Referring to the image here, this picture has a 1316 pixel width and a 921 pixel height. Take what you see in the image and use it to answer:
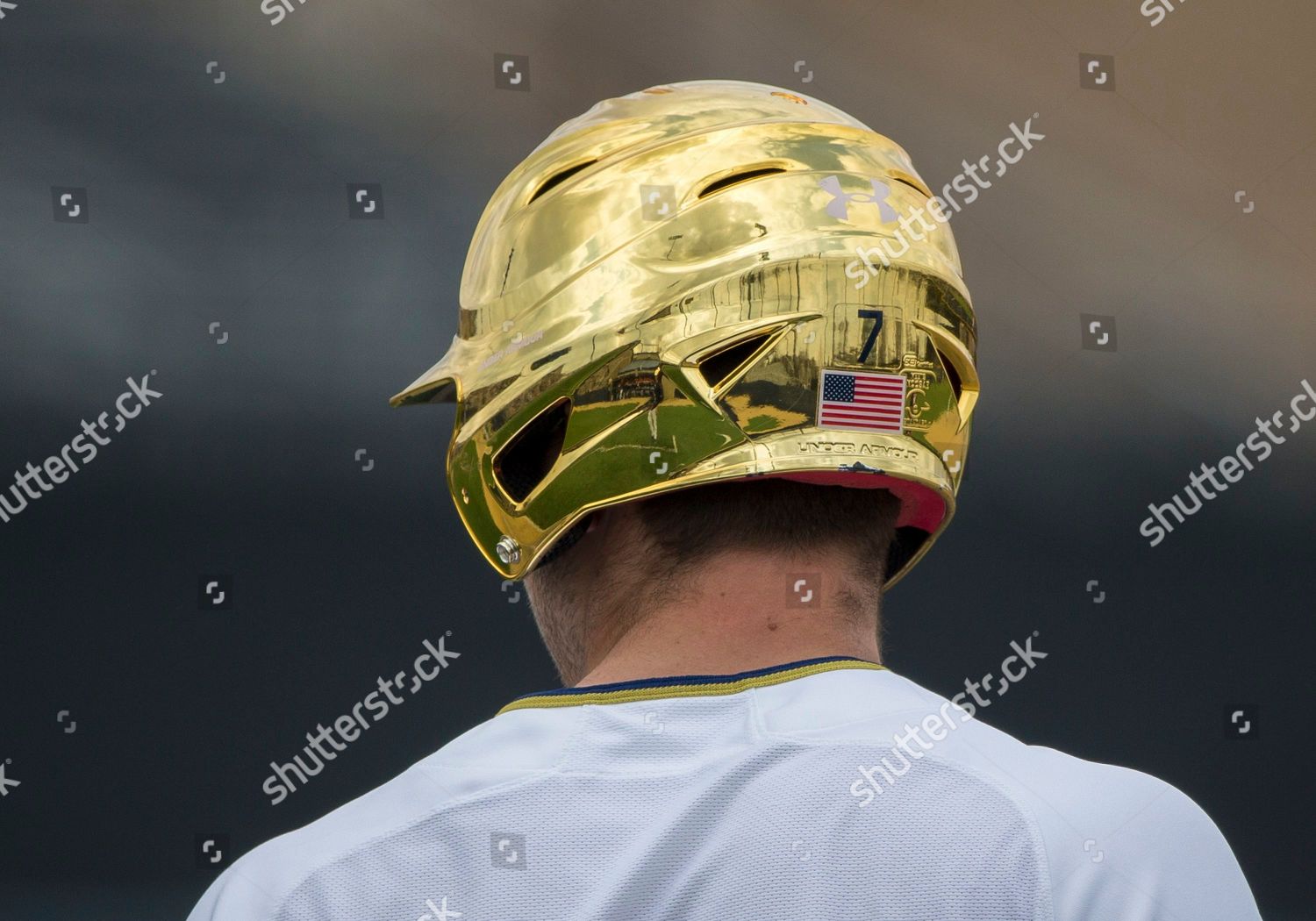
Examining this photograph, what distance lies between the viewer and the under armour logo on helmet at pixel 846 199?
5.57 ft

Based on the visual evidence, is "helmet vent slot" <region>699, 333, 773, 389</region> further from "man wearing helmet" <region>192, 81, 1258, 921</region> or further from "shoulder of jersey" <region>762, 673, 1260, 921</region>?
"shoulder of jersey" <region>762, 673, 1260, 921</region>

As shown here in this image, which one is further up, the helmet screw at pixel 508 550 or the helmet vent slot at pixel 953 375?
the helmet vent slot at pixel 953 375

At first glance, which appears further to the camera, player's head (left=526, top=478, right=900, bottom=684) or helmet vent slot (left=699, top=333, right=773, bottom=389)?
helmet vent slot (left=699, top=333, right=773, bottom=389)

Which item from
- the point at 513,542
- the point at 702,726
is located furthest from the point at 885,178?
the point at 702,726

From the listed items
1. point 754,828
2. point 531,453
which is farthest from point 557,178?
point 754,828

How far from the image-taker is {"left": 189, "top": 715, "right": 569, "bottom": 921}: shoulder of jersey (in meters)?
1.27

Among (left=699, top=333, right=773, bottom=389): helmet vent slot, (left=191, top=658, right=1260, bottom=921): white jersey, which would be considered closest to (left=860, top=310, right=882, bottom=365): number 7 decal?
(left=699, top=333, right=773, bottom=389): helmet vent slot

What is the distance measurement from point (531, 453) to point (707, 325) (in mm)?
325

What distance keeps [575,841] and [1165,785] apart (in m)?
0.53

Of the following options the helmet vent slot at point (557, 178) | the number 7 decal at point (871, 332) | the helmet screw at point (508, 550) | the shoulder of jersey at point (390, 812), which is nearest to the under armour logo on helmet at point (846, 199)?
the number 7 decal at point (871, 332)

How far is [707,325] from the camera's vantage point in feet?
5.32

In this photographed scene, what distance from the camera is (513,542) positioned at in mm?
1762

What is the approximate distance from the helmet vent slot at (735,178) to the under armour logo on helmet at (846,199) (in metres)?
0.06

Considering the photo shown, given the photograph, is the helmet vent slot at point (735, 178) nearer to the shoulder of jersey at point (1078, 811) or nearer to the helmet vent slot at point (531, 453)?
the helmet vent slot at point (531, 453)
